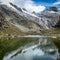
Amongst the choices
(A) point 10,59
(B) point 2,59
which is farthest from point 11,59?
(B) point 2,59

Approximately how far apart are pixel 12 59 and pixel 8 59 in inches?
A: 51.2

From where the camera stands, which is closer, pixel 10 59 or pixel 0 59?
pixel 0 59

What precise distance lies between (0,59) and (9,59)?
15.1ft

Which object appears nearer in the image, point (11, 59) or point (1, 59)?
point (1, 59)

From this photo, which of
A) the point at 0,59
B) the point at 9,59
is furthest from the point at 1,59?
the point at 9,59

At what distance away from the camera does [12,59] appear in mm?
69250

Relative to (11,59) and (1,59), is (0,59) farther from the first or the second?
(11,59)

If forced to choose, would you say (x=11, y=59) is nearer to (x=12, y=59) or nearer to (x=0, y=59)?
(x=12, y=59)

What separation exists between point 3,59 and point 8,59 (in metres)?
3.10

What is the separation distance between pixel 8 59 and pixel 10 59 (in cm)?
100

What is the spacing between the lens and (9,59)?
2726 inches

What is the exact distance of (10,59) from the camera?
2744 inches

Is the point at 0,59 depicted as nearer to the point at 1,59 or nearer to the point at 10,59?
the point at 1,59

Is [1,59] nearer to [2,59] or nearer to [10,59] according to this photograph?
[2,59]
